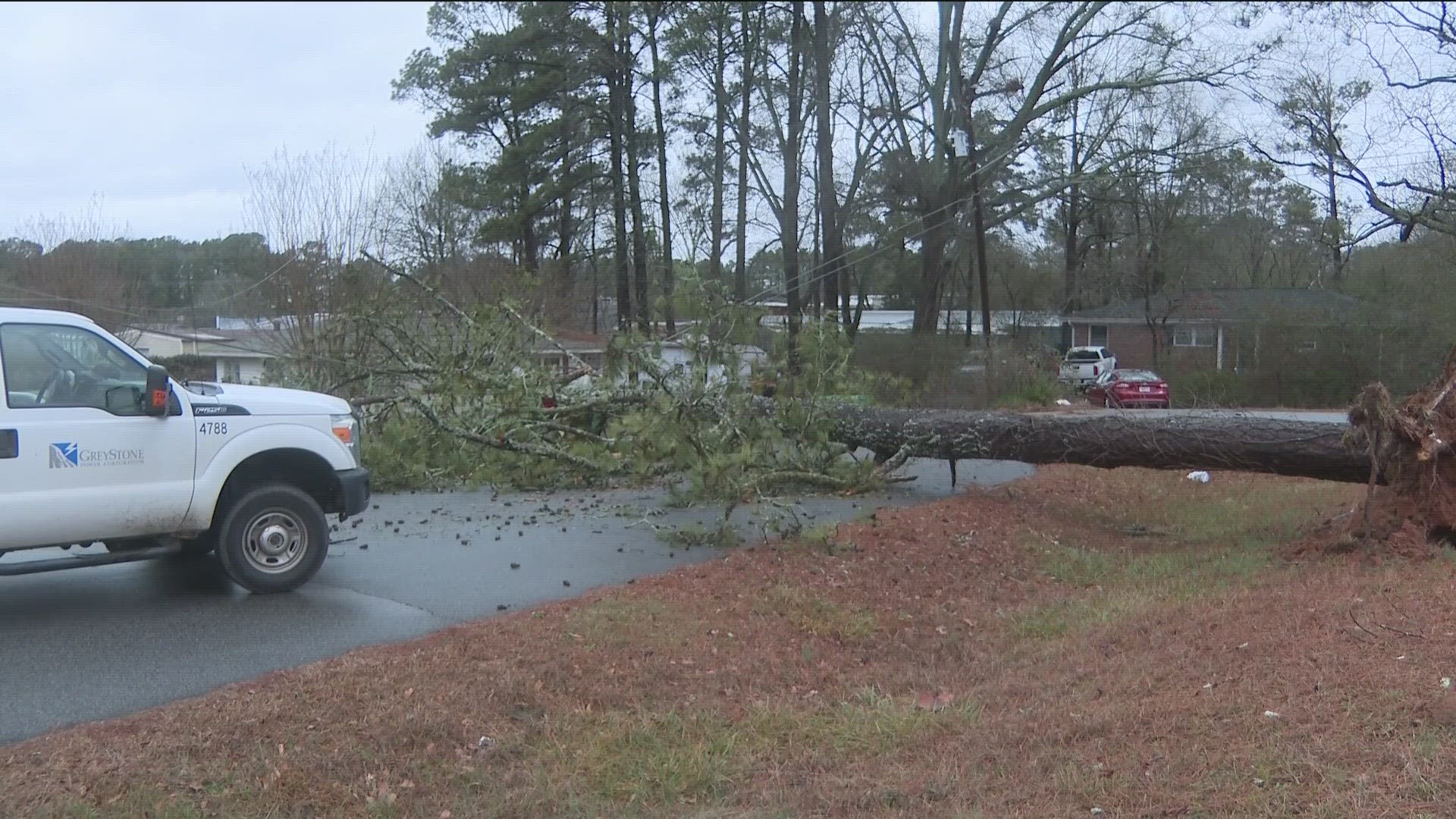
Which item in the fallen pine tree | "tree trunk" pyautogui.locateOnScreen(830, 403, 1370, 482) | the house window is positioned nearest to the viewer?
the fallen pine tree

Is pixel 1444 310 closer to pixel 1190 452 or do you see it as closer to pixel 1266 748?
pixel 1190 452

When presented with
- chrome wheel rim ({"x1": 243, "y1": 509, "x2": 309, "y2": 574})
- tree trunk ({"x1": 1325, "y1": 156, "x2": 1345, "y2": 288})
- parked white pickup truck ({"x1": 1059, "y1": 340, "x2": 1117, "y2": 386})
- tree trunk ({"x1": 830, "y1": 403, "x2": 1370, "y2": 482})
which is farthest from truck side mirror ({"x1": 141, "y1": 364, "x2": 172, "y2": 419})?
parked white pickup truck ({"x1": 1059, "y1": 340, "x2": 1117, "y2": 386})

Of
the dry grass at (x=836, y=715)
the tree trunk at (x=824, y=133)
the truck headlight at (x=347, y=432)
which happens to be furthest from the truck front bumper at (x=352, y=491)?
the tree trunk at (x=824, y=133)

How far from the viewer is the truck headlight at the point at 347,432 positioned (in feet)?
25.6

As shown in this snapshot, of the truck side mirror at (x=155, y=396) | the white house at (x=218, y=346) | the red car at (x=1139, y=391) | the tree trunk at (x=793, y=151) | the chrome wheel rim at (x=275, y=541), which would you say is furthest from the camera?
the red car at (x=1139, y=391)

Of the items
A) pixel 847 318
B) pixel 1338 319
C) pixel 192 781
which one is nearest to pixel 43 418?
pixel 192 781

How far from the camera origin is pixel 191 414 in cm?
715

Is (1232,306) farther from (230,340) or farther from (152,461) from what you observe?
(152,461)

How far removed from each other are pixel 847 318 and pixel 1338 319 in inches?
605

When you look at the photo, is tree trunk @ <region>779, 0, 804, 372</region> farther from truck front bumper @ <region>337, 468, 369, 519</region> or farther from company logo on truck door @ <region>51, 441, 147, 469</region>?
company logo on truck door @ <region>51, 441, 147, 469</region>

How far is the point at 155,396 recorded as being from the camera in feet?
22.5

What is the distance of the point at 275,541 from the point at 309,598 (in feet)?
1.42

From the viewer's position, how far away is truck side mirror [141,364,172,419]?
6.84 meters

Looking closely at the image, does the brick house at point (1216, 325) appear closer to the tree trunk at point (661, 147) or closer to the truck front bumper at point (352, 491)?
the tree trunk at point (661, 147)
